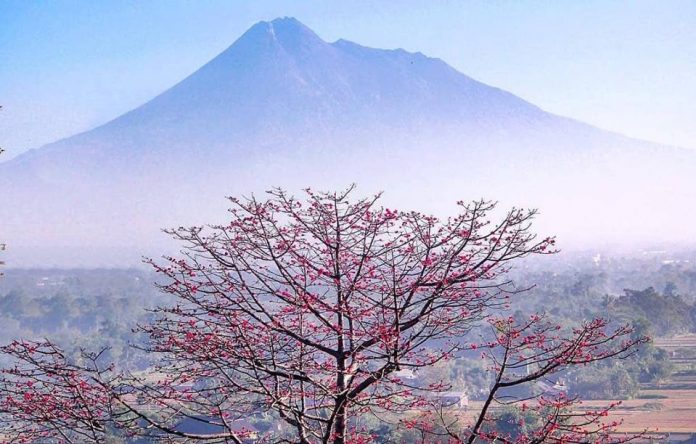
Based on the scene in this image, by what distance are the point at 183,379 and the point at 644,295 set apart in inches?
1297

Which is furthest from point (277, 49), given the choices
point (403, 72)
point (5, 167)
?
point (5, 167)

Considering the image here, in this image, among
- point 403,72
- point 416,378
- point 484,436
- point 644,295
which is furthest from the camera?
point 403,72

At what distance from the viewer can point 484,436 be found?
135 inches

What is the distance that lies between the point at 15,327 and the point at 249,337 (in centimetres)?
5125

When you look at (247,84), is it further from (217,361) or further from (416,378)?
(217,361)

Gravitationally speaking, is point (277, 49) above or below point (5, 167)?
above

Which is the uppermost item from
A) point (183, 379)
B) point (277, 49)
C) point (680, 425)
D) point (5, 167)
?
point (277, 49)

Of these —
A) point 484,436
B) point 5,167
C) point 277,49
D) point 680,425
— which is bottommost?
point 680,425

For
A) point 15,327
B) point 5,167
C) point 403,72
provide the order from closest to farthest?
1. point 15,327
2. point 403,72
3. point 5,167

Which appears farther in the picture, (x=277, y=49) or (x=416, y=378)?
(x=277, y=49)

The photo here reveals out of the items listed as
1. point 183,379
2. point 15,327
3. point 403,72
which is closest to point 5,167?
point 403,72

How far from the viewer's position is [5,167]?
19762 centimetres

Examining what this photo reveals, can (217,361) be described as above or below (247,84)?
below

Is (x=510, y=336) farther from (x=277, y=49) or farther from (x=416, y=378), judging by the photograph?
(x=277, y=49)
